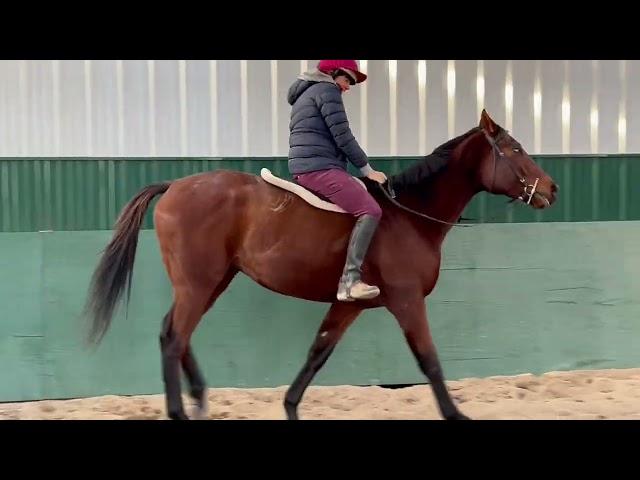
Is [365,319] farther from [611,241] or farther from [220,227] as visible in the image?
[611,241]

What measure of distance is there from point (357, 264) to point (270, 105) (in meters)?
1.98

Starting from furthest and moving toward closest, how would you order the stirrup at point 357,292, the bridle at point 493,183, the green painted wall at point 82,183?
the green painted wall at point 82,183 < the bridle at point 493,183 < the stirrup at point 357,292

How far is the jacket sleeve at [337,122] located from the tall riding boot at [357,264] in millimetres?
423

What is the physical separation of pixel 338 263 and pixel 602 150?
2831 mm

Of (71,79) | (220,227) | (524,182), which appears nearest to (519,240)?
(524,182)

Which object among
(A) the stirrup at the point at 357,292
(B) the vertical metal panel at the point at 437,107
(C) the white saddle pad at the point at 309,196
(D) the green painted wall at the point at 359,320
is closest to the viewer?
(A) the stirrup at the point at 357,292

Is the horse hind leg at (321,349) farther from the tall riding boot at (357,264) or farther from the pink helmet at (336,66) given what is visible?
the pink helmet at (336,66)

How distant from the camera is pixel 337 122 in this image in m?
5.01

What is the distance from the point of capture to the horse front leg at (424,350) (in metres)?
5.00

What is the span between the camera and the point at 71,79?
6.21 metres

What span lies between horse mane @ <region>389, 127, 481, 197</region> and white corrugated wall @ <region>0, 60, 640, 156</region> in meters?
Result: 1.10

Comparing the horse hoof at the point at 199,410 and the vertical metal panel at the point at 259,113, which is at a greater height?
the vertical metal panel at the point at 259,113

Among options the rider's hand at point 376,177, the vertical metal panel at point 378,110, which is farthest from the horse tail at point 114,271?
the vertical metal panel at point 378,110

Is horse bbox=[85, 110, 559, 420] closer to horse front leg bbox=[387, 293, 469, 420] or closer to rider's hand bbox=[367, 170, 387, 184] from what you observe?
horse front leg bbox=[387, 293, 469, 420]
